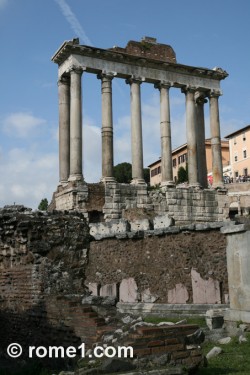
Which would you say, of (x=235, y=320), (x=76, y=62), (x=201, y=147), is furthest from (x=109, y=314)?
(x=201, y=147)

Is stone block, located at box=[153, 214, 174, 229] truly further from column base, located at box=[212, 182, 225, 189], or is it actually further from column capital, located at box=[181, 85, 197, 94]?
column capital, located at box=[181, 85, 197, 94]

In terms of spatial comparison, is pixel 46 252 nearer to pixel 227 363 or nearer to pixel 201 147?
pixel 227 363

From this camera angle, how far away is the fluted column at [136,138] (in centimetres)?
2620


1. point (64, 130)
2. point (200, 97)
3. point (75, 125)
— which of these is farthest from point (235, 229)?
point (200, 97)

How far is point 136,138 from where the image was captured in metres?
26.4

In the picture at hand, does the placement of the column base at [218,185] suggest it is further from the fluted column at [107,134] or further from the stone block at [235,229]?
the stone block at [235,229]

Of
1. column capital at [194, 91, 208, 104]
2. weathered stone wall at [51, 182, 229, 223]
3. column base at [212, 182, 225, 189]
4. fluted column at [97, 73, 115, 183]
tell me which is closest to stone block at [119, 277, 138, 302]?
weathered stone wall at [51, 182, 229, 223]

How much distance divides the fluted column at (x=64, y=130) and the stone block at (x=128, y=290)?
38.2 ft

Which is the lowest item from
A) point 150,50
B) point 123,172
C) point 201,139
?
point 201,139

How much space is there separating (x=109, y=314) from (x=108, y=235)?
915 centimetres

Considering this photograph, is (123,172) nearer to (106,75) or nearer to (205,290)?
(106,75)

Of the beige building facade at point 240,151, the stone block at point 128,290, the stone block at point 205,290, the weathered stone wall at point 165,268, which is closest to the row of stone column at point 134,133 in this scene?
the weathered stone wall at point 165,268

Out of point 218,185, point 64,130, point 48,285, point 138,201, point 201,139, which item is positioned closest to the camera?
point 48,285

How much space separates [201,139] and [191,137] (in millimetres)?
2428
